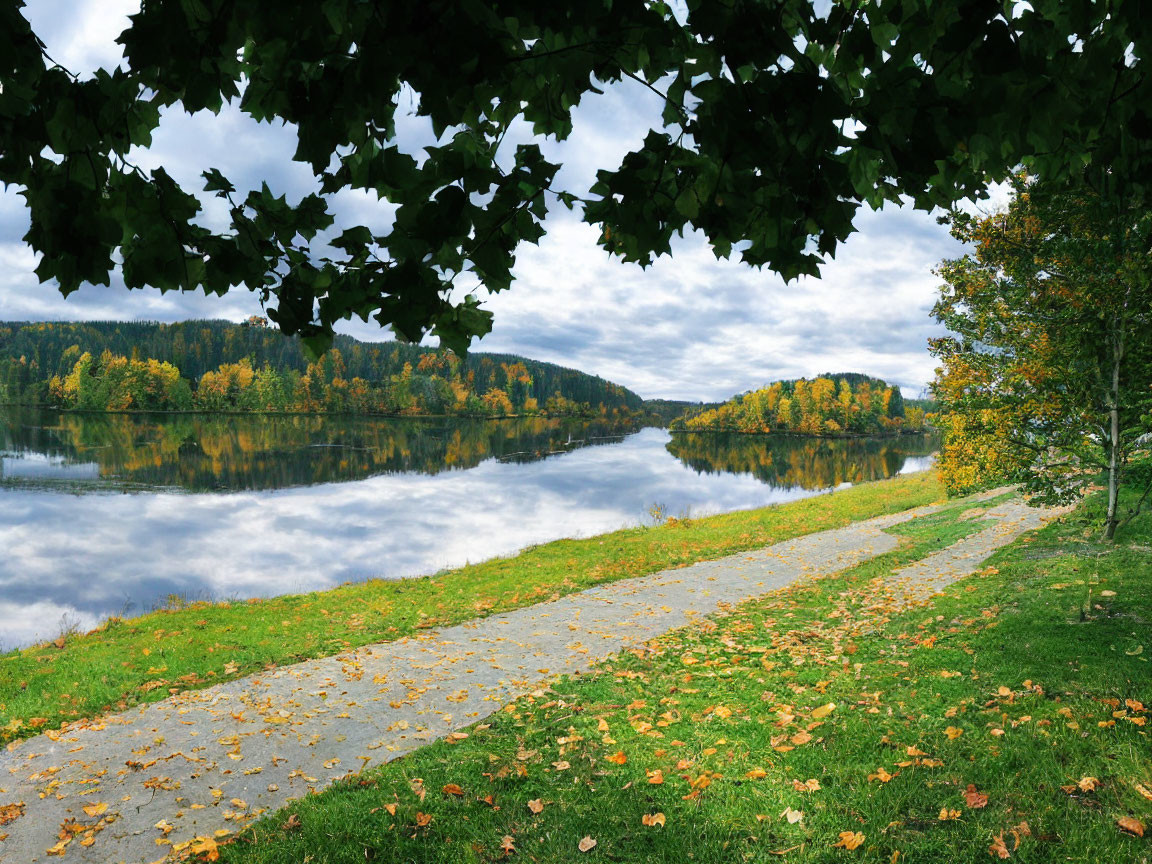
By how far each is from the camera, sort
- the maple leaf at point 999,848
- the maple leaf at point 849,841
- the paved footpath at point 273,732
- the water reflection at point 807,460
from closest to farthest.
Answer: the maple leaf at point 999,848, the maple leaf at point 849,841, the paved footpath at point 273,732, the water reflection at point 807,460

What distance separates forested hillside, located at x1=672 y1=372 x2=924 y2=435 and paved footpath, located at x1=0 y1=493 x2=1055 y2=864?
4352 inches

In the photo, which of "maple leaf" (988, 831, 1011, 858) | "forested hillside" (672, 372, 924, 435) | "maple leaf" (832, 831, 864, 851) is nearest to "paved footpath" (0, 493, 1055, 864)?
"maple leaf" (832, 831, 864, 851)

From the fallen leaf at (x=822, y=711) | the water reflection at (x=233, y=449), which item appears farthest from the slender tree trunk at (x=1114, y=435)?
the water reflection at (x=233, y=449)

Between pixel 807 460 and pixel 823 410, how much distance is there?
45.8 meters

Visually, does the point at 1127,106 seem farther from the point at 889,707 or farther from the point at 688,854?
the point at 889,707

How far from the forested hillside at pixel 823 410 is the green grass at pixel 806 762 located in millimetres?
113338

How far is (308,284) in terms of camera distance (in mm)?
2607

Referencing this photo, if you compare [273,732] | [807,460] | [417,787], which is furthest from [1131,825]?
[807,460]

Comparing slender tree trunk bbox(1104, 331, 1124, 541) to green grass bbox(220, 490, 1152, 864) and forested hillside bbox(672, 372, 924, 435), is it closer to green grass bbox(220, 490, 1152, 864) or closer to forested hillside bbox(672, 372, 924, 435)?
green grass bbox(220, 490, 1152, 864)

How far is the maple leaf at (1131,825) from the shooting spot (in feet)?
12.2

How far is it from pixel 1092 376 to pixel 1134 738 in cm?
756

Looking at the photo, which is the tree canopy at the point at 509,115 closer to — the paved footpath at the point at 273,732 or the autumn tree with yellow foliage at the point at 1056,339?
the paved footpath at the point at 273,732

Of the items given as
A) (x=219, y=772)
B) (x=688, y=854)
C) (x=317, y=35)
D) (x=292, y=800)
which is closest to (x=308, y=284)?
(x=317, y=35)

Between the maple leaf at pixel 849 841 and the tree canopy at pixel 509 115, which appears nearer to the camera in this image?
the tree canopy at pixel 509 115
